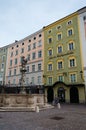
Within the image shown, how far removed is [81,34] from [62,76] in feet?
35.9

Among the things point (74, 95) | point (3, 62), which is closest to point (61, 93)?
point (74, 95)

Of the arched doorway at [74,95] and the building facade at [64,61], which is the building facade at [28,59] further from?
the arched doorway at [74,95]

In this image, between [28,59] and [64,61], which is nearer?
[64,61]

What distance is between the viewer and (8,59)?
47.5m

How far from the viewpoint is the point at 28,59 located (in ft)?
133

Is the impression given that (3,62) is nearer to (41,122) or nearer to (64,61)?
(64,61)

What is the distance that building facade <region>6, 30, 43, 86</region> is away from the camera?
121 ft

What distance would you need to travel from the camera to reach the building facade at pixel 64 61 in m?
29.1

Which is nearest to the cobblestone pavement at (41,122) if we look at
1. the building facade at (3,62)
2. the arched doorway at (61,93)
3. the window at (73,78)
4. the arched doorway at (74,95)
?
the arched doorway at (74,95)

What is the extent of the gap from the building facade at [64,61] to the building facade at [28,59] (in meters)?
2.25

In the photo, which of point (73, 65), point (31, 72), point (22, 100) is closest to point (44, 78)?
point (31, 72)

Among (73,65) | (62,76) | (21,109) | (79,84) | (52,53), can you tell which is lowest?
(21,109)

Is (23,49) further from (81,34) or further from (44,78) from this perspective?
(81,34)

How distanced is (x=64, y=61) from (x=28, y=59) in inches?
514
